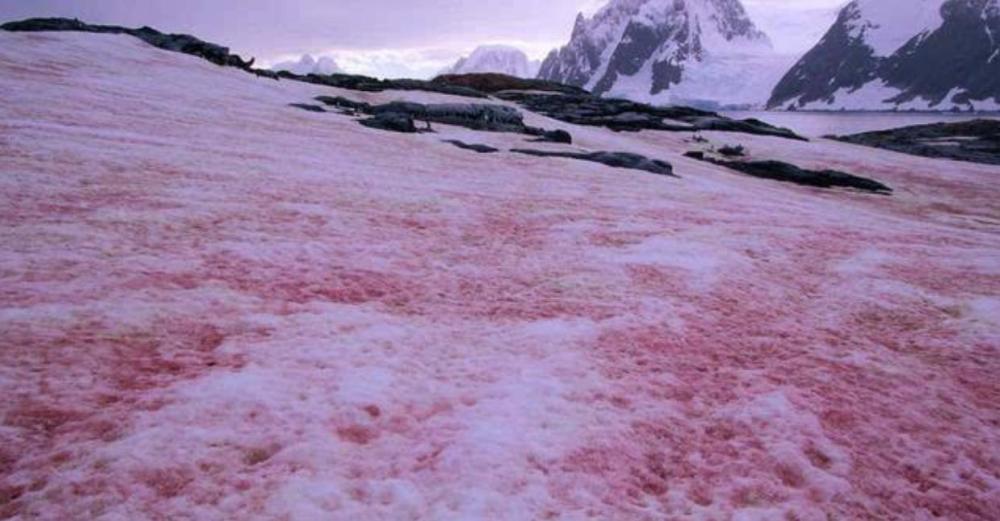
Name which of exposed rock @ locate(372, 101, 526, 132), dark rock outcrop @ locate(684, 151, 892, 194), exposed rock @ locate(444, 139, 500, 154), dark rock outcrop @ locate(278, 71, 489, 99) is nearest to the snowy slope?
exposed rock @ locate(444, 139, 500, 154)

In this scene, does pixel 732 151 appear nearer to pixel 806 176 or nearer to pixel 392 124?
pixel 806 176

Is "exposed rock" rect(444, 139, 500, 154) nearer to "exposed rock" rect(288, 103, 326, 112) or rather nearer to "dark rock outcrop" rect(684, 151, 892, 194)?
"exposed rock" rect(288, 103, 326, 112)

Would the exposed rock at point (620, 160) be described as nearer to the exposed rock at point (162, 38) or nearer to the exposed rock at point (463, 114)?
the exposed rock at point (463, 114)

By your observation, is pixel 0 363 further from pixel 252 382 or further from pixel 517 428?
pixel 517 428

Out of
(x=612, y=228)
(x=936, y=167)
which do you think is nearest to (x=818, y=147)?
(x=936, y=167)

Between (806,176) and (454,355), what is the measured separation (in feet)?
109

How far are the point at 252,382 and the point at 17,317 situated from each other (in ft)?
9.22

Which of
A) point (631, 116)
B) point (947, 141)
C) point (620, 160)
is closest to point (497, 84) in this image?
point (631, 116)

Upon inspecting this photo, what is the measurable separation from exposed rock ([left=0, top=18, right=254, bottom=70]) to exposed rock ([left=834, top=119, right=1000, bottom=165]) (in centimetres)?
5911

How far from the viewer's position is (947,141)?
7138 cm

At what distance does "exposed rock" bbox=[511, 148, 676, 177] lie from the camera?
2739 cm

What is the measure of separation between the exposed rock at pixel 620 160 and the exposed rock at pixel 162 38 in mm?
33897

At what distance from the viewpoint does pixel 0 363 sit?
5.88 meters

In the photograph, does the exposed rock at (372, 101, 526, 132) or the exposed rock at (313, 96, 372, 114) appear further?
the exposed rock at (313, 96, 372, 114)
